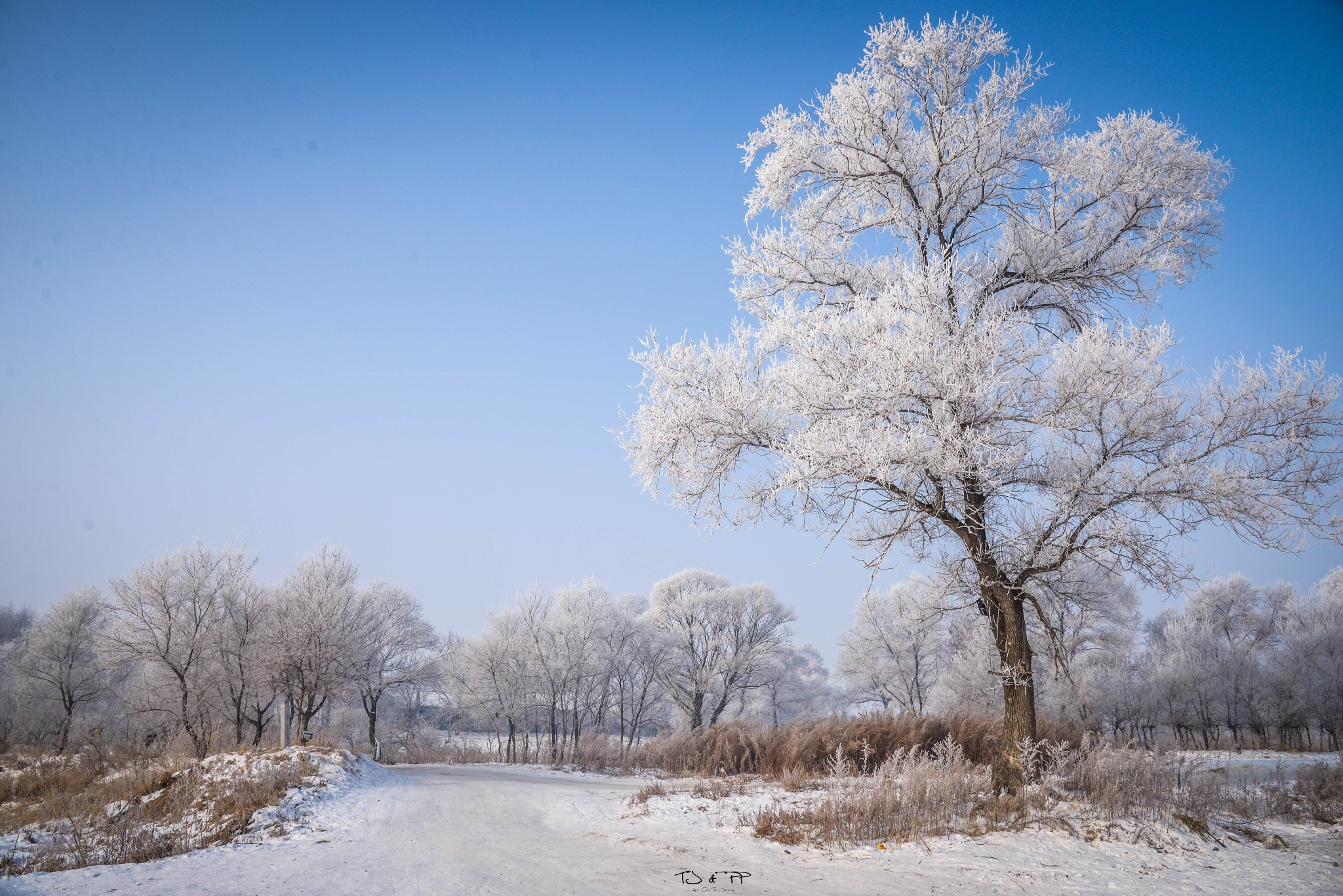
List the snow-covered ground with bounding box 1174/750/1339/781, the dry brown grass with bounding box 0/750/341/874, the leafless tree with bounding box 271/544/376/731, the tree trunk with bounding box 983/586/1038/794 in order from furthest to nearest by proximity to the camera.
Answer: the leafless tree with bounding box 271/544/376/731 < the snow-covered ground with bounding box 1174/750/1339/781 < the tree trunk with bounding box 983/586/1038/794 < the dry brown grass with bounding box 0/750/341/874

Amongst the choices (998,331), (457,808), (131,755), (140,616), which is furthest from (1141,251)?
(140,616)

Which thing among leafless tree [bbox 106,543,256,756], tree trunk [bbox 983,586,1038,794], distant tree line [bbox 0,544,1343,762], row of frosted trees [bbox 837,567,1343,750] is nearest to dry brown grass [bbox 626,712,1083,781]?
tree trunk [bbox 983,586,1038,794]

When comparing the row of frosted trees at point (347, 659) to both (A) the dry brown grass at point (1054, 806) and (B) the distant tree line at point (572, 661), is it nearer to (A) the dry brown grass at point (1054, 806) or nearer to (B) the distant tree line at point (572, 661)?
(B) the distant tree line at point (572, 661)

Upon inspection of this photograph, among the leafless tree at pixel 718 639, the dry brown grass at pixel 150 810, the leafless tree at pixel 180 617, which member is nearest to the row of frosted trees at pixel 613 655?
the leafless tree at pixel 718 639

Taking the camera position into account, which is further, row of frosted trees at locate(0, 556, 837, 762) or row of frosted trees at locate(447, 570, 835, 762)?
row of frosted trees at locate(447, 570, 835, 762)

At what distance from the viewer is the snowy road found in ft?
17.6

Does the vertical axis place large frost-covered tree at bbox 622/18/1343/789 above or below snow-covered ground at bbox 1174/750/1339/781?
above

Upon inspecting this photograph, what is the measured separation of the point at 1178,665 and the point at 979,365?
128 ft

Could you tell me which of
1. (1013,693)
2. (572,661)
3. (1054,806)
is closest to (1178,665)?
(572,661)

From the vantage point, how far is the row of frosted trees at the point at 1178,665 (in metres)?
30.6

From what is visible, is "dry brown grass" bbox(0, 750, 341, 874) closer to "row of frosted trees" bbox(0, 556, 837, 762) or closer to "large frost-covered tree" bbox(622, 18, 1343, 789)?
"row of frosted trees" bbox(0, 556, 837, 762)

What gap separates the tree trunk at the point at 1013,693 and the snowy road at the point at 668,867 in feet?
4.94

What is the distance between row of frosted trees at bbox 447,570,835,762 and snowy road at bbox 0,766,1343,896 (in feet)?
104

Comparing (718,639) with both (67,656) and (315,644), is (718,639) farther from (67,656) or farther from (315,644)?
(67,656)
